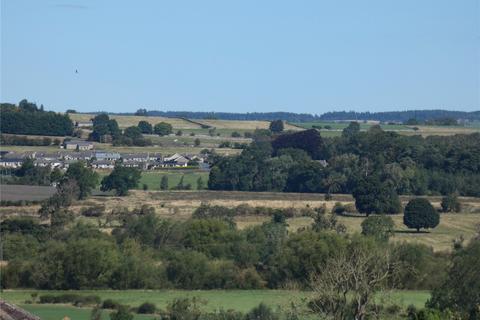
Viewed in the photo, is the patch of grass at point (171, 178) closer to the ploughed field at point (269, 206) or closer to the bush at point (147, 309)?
the ploughed field at point (269, 206)

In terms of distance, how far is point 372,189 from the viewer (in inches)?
2574

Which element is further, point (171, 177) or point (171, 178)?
point (171, 177)

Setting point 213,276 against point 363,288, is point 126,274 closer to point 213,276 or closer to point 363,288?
point 213,276

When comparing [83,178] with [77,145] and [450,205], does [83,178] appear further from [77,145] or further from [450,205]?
[77,145]

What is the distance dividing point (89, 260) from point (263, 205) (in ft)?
77.0

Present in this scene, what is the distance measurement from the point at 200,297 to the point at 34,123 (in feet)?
233

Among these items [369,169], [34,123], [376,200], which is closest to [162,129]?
[34,123]

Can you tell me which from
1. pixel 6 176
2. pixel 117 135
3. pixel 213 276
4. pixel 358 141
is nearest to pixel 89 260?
pixel 213 276

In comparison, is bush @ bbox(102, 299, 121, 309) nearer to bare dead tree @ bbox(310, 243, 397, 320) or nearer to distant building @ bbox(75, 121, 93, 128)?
bare dead tree @ bbox(310, 243, 397, 320)

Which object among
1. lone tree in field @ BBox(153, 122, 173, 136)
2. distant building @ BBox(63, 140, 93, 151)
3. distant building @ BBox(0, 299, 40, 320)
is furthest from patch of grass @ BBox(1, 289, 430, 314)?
lone tree in field @ BBox(153, 122, 173, 136)

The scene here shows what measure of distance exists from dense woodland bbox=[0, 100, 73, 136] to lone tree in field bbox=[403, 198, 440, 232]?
51669 millimetres

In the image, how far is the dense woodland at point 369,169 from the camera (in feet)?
249

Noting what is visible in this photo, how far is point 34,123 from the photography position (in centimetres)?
10975

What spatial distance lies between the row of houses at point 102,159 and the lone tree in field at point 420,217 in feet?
107
